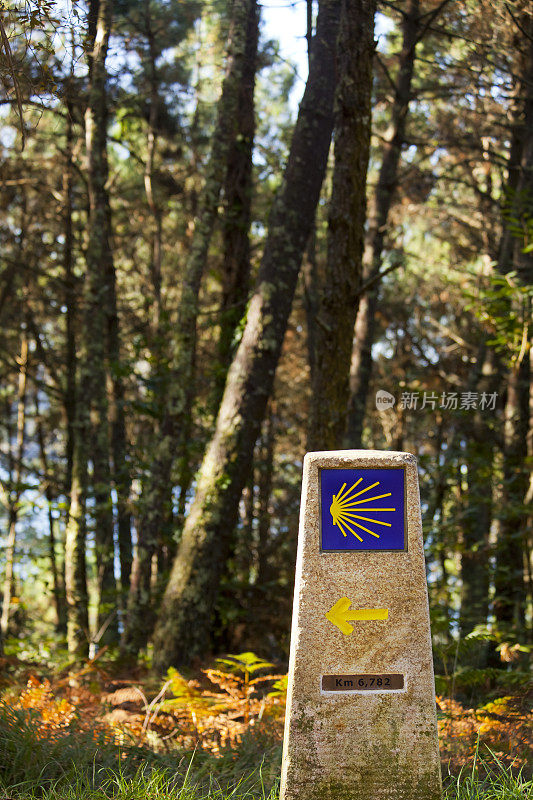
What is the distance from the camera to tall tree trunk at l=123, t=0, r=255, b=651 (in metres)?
7.56

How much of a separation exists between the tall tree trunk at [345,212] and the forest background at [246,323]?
0.06 feet

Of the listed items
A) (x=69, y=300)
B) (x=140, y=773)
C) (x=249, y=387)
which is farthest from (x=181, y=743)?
(x=69, y=300)

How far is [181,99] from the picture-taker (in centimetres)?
1298

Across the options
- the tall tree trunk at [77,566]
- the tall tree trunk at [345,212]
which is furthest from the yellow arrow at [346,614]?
the tall tree trunk at [77,566]

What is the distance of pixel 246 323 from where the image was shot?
23.2 feet

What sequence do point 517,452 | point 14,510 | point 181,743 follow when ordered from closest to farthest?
point 181,743
point 517,452
point 14,510

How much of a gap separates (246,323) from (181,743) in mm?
3866

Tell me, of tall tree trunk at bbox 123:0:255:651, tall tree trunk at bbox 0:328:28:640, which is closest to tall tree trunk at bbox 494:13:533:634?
tall tree trunk at bbox 123:0:255:651

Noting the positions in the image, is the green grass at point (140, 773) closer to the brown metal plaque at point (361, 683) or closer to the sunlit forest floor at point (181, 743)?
the sunlit forest floor at point (181, 743)

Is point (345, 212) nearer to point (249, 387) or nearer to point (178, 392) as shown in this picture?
point (249, 387)

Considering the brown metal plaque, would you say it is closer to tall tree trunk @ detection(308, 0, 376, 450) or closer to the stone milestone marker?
the stone milestone marker

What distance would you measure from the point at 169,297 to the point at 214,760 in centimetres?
1407

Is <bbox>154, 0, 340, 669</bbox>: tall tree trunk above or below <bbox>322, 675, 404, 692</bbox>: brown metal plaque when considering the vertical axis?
above

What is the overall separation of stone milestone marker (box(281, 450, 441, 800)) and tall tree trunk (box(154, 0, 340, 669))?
3.28 m
